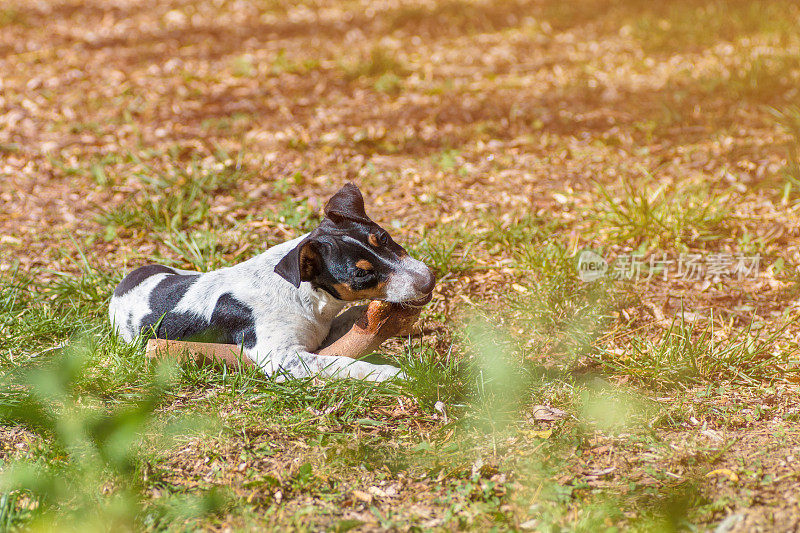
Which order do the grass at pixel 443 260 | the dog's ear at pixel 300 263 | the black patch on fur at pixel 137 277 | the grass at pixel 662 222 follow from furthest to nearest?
the grass at pixel 662 222
the black patch on fur at pixel 137 277
the dog's ear at pixel 300 263
the grass at pixel 443 260

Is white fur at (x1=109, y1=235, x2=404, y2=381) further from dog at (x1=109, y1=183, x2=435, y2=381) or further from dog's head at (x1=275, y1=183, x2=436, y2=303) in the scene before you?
dog's head at (x1=275, y1=183, x2=436, y2=303)

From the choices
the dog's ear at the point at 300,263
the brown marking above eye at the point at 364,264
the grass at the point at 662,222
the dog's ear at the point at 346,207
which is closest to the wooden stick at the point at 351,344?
the brown marking above eye at the point at 364,264

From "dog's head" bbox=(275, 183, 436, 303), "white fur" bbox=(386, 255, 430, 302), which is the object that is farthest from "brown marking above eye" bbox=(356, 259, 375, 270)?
"white fur" bbox=(386, 255, 430, 302)

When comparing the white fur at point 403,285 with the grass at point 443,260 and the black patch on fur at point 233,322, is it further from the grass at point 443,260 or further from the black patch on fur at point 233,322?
the black patch on fur at point 233,322

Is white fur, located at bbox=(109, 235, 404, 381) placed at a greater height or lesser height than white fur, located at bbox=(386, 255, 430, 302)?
lesser

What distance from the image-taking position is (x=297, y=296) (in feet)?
11.3

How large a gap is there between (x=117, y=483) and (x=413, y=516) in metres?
1.20

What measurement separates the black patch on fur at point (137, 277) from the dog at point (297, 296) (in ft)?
0.31

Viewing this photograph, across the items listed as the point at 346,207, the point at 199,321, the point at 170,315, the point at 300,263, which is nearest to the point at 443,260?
the point at 346,207

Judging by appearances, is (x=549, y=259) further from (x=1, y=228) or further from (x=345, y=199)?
(x=1, y=228)

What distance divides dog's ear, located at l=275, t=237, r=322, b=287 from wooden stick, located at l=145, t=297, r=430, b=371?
325mm

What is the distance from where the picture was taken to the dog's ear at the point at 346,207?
335 cm

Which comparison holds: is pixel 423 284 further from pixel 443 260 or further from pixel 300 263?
pixel 443 260

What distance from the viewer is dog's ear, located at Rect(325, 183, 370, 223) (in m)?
3.35
